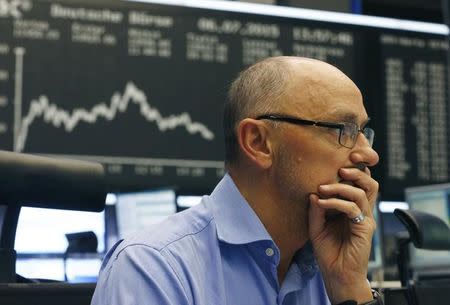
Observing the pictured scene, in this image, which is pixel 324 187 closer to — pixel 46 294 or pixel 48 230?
pixel 46 294

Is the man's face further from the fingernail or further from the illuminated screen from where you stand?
the illuminated screen

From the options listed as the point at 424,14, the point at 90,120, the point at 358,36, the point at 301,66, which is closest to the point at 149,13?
the point at 90,120

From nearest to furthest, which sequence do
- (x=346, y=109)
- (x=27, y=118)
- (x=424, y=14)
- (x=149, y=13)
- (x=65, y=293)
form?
(x=65, y=293) < (x=346, y=109) < (x=27, y=118) < (x=149, y=13) < (x=424, y=14)

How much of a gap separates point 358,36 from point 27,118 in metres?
1.81

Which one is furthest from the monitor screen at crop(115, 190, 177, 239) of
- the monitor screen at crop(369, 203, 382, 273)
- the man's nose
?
the man's nose

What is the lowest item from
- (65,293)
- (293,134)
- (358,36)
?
(65,293)

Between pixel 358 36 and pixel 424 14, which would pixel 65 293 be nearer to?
pixel 358 36

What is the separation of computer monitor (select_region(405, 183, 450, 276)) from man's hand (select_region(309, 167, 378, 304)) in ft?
6.91

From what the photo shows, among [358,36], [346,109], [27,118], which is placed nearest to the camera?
[346,109]

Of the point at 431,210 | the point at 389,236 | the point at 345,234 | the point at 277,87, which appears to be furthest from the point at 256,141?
the point at 389,236

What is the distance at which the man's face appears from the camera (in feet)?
4.81

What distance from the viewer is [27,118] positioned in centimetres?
380

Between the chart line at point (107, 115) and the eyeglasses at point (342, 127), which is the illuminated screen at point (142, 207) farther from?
the eyeglasses at point (342, 127)

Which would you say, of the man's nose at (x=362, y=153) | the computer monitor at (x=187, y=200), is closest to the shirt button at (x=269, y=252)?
the man's nose at (x=362, y=153)
